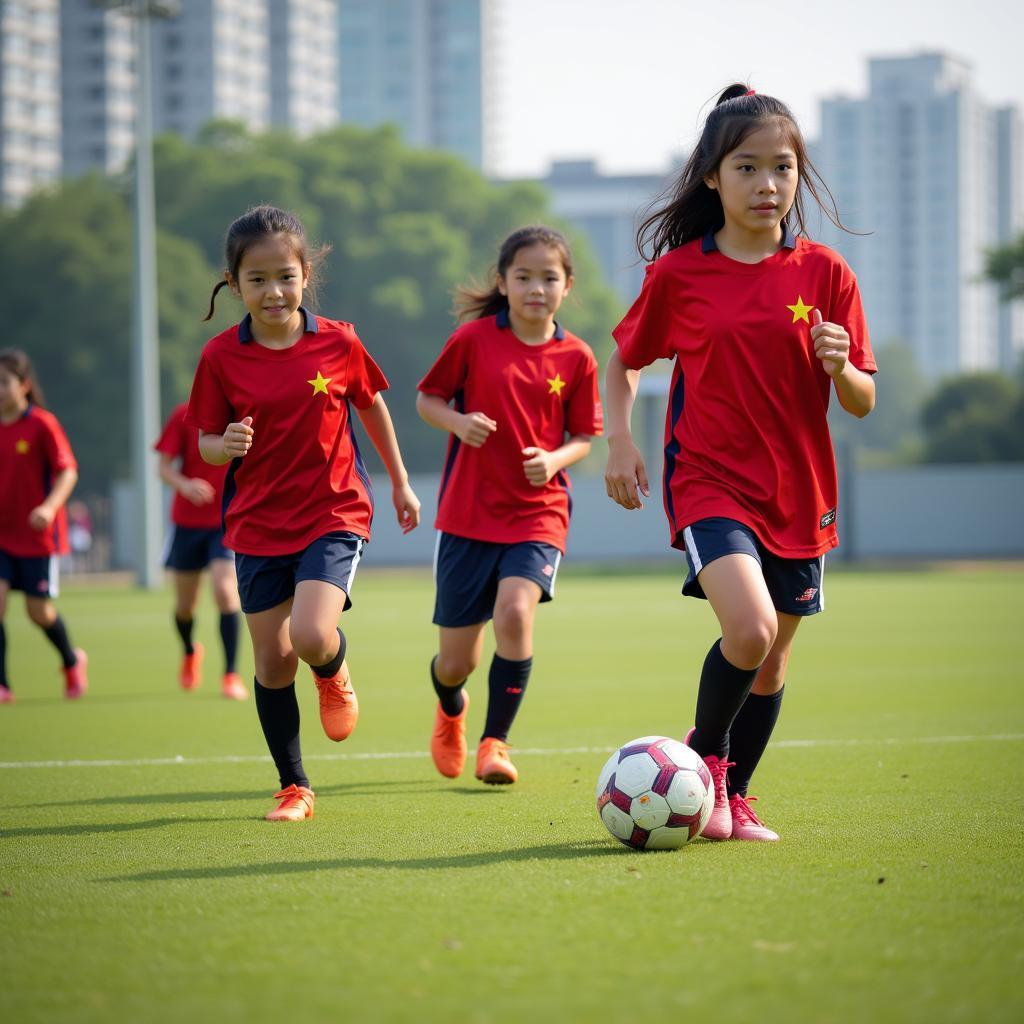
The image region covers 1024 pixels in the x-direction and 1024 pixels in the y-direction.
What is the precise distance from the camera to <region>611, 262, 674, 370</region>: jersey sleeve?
509 centimetres

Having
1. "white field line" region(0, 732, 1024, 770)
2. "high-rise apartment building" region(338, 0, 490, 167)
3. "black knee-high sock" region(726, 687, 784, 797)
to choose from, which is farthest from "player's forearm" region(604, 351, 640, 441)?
"high-rise apartment building" region(338, 0, 490, 167)

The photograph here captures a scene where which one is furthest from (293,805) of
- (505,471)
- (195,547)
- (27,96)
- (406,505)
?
(27,96)

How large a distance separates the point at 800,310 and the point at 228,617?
252 inches

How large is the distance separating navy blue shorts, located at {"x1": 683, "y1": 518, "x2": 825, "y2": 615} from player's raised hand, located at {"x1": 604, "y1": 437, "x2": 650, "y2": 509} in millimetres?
209

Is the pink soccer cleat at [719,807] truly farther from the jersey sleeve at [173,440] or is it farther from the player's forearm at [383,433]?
the jersey sleeve at [173,440]

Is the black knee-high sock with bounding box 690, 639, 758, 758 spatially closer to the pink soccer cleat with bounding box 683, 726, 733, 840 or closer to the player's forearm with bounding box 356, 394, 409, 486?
the pink soccer cleat with bounding box 683, 726, 733, 840

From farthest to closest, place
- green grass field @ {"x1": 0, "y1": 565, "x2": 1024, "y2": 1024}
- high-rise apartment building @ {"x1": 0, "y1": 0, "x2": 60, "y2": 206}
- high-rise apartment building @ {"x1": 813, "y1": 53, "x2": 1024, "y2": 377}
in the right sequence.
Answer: high-rise apartment building @ {"x1": 813, "y1": 53, "x2": 1024, "y2": 377} → high-rise apartment building @ {"x1": 0, "y1": 0, "x2": 60, "y2": 206} → green grass field @ {"x1": 0, "y1": 565, "x2": 1024, "y2": 1024}

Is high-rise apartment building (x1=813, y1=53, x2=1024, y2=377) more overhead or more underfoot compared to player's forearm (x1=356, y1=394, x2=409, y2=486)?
more overhead

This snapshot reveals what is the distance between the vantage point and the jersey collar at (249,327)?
5.77m

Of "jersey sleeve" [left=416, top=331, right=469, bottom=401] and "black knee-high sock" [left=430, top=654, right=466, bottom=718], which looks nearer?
"black knee-high sock" [left=430, top=654, right=466, bottom=718]

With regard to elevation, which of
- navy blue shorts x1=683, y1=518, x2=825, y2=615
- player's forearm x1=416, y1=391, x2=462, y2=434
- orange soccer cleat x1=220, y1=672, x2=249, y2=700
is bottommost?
orange soccer cleat x1=220, y1=672, x2=249, y2=700

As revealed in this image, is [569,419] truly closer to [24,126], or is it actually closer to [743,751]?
[743,751]

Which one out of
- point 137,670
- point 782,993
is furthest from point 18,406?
point 782,993

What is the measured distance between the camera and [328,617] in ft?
18.1
